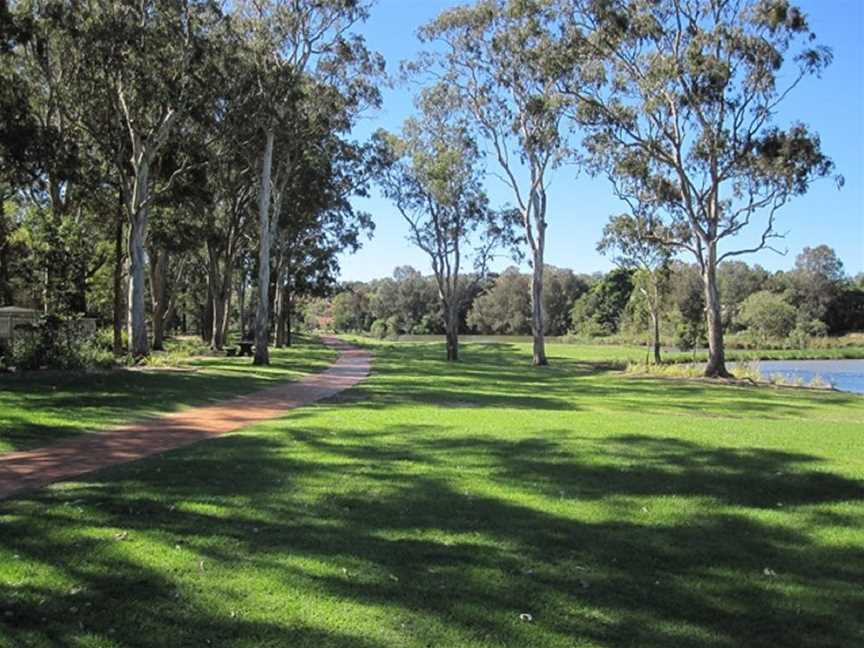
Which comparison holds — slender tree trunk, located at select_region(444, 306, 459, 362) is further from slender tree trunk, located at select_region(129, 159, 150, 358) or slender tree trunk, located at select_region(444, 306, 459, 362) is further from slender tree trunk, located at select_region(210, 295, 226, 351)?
slender tree trunk, located at select_region(129, 159, 150, 358)

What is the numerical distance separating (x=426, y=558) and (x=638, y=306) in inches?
2078

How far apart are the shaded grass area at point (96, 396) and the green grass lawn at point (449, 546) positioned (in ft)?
9.35

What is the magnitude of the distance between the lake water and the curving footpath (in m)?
24.6

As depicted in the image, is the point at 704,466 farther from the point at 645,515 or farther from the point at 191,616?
the point at 191,616

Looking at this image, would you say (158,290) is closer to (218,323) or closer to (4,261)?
(218,323)

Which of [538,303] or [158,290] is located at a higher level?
[158,290]

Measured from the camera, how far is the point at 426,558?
17.6 ft

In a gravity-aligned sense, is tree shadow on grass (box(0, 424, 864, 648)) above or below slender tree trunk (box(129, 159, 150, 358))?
below

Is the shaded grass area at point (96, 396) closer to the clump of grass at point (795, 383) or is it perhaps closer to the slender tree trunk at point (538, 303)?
the slender tree trunk at point (538, 303)

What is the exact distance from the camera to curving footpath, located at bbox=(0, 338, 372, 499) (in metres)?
8.02

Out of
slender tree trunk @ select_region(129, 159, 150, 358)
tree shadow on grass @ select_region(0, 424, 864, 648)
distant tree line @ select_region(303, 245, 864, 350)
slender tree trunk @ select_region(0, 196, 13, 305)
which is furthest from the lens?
distant tree line @ select_region(303, 245, 864, 350)

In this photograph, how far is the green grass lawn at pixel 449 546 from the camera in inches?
170

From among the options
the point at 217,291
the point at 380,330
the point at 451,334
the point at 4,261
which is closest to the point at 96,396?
the point at 4,261

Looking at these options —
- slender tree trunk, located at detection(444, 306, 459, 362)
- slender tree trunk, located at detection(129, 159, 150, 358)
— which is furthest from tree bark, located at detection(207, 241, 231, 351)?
slender tree trunk, located at detection(129, 159, 150, 358)
